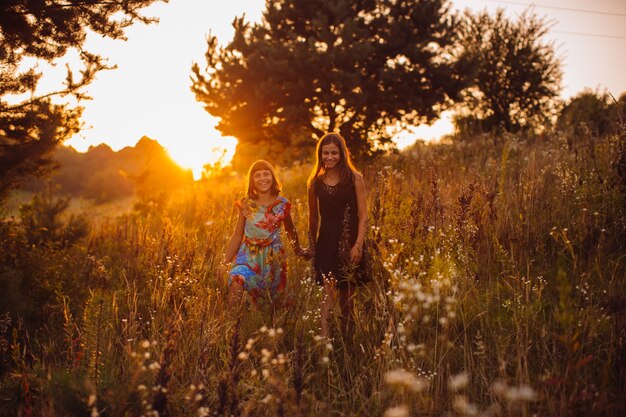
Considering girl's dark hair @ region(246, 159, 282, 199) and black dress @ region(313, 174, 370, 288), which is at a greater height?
girl's dark hair @ region(246, 159, 282, 199)

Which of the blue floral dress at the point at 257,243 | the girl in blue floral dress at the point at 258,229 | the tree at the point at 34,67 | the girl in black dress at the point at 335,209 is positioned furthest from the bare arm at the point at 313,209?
the tree at the point at 34,67

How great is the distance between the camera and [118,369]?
273 centimetres

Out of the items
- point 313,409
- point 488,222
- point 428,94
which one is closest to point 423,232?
point 488,222

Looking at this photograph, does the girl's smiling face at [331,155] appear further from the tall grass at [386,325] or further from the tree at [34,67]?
the tree at [34,67]

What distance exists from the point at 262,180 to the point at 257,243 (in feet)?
2.17

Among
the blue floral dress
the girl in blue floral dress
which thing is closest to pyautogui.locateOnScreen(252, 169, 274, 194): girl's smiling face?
the girl in blue floral dress

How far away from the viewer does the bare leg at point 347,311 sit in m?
3.12

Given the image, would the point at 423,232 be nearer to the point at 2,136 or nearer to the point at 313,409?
the point at 313,409

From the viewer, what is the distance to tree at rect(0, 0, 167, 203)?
4.44 meters

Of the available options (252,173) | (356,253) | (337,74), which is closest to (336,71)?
(337,74)

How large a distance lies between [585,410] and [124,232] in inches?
282

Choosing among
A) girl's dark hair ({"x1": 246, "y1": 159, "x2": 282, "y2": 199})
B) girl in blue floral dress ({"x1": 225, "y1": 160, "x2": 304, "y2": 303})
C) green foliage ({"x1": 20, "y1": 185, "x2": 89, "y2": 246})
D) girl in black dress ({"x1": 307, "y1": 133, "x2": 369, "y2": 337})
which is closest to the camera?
girl in black dress ({"x1": 307, "y1": 133, "x2": 369, "y2": 337})

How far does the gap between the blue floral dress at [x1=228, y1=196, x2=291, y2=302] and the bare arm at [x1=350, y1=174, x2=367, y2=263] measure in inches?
26.2

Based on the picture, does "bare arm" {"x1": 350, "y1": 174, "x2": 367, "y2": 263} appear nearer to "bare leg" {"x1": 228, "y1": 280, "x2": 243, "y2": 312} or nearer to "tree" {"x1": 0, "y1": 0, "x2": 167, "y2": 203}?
"bare leg" {"x1": 228, "y1": 280, "x2": 243, "y2": 312}
